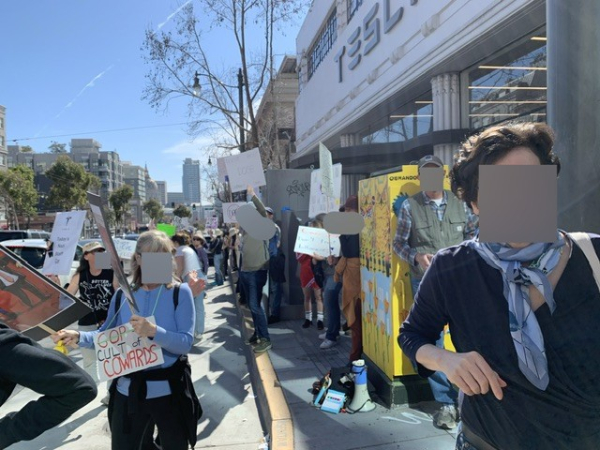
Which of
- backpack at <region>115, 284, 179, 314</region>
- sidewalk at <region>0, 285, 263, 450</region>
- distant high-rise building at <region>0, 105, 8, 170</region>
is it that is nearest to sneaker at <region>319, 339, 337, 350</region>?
sidewalk at <region>0, 285, 263, 450</region>

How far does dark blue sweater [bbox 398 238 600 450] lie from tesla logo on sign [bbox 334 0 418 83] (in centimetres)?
1090

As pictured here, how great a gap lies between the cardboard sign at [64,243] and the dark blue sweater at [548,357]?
5099mm

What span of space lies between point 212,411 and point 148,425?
7.03 feet

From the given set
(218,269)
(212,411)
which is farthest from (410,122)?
(212,411)

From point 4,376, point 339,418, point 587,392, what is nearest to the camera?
point 587,392

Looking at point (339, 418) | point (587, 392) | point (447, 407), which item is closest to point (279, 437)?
point (339, 418)

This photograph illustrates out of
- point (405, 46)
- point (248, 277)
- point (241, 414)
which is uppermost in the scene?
point (405, 46)

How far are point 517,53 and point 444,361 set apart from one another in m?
9.06

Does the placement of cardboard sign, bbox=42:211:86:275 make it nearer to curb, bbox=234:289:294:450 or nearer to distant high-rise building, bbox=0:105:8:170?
curb, bbox=234:289:294:450

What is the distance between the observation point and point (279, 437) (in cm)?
353

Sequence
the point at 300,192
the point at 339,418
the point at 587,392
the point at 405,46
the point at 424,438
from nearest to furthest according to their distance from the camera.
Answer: the point at 587,392, the point at 424,438, the point at 339,418, the point at 300,192, the point at 405,46

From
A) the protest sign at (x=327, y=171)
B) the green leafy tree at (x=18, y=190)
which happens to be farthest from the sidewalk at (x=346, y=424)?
the green leafy tree at (x=18, y=190)

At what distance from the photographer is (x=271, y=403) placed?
4141 millimetres

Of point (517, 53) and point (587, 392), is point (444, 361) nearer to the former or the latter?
point (587, 392)
